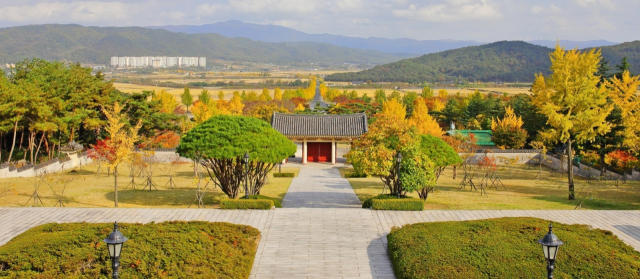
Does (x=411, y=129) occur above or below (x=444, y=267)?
above

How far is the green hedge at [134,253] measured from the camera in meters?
9.44

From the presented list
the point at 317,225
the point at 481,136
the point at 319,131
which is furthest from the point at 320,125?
the point at 317,225

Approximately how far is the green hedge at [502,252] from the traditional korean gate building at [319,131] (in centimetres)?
2296

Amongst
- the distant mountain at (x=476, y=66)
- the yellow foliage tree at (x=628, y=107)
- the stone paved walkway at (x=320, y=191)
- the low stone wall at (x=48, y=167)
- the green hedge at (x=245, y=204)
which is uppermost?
A: the distant mountain at (x=476, y=66)

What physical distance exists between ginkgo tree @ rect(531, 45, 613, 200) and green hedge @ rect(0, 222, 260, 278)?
1394 centimetres

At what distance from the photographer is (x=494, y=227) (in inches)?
478

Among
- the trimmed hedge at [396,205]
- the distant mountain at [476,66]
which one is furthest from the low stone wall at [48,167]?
the distant mountain at [476,66]

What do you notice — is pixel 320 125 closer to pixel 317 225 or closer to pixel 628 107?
pixel 628 107

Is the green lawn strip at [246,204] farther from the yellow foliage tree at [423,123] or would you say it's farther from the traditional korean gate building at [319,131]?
the yellow foliage tree at [423,123]

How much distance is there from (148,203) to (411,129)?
935 centimetres

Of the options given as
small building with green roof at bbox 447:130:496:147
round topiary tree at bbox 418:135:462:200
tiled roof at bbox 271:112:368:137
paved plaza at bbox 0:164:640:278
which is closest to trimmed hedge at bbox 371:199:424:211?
paved plaza at bbox 0:164:640:278

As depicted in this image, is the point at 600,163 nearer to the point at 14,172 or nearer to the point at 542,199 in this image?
the point at 542,199

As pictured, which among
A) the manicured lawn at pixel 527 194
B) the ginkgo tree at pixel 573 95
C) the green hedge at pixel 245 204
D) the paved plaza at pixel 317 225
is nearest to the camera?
the paved plaza at pixel 317 225

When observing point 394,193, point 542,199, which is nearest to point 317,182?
point 394,193
